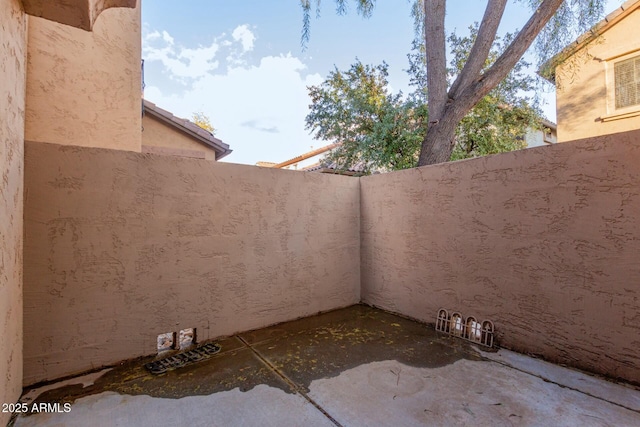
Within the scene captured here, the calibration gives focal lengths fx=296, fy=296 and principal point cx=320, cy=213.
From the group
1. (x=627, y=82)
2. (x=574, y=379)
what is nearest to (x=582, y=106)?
(x=627, y=82)

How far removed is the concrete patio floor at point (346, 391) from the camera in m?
2.06

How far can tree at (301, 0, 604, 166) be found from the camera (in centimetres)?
545

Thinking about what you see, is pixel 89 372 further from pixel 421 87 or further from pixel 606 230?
pixel 421 87

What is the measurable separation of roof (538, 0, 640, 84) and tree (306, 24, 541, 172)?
4.74ft

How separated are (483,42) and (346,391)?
6.46 m

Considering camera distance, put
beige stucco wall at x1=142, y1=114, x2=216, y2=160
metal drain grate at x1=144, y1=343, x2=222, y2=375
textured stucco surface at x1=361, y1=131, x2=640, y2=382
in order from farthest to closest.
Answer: beige stucco wall at x1=142, y1=114, x2=216, y2=160 < metal drain grate at x1=144, y1=343, x2=222, y2=375 < textured stucco surface at x1=361, y1=131, x2=640, y2=382

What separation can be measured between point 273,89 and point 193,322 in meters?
15.5

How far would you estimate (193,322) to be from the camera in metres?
3.28

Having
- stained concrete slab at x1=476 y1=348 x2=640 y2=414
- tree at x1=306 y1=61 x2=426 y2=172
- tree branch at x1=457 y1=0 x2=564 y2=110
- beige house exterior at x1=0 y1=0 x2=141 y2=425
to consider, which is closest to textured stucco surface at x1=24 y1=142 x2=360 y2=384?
beige house exterior at x1=0 y1=0 x2=141 y2=425

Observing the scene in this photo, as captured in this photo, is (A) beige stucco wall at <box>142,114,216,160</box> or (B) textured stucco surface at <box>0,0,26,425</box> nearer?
(B) textured stucco surface at <box>0,0,26,425</box>

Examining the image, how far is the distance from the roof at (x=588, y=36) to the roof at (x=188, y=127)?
8151 millimetres

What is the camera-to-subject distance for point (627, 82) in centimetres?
677

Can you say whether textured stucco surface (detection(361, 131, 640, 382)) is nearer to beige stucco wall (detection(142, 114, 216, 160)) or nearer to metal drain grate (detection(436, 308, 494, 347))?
metal drain grate (detection(436, 308, 494, 347))

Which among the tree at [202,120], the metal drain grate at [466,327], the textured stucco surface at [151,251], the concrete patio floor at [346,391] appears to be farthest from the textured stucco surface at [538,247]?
the tree at [202,120]
